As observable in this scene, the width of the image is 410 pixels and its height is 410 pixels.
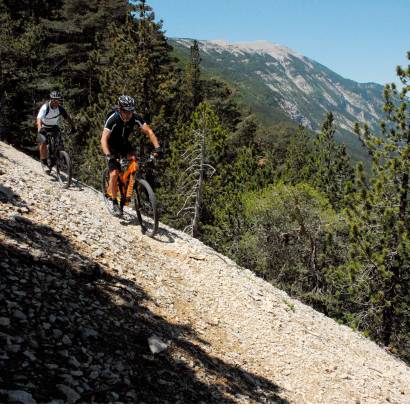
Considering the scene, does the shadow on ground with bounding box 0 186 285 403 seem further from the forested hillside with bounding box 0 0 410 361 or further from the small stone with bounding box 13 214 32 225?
the forested hillside with bounding box 0 0 410 361

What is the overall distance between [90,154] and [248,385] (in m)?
23.3

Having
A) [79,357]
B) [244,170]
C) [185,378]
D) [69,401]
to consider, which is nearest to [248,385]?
[185,378]

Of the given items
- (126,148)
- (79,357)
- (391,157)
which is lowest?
(79,357)

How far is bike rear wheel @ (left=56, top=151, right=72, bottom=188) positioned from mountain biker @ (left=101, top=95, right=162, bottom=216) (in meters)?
2.85

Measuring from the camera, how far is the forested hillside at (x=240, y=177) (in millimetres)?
17625

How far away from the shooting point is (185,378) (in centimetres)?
517

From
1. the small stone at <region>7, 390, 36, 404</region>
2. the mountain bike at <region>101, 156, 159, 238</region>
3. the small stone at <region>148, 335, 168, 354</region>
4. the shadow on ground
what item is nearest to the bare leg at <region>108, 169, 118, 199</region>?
the mountain bike at <region>101, 156, 159, 238</region>

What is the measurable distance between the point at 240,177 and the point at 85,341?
101ft

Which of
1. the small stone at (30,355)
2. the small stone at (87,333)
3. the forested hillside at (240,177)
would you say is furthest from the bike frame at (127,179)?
the forested hillside at (240,177)

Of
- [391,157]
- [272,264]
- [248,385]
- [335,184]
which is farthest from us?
[335,184]

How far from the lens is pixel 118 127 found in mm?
9656

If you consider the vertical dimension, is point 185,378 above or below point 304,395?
above

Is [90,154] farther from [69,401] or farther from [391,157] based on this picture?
[69,401]

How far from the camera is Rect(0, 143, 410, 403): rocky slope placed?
4.23 meters
